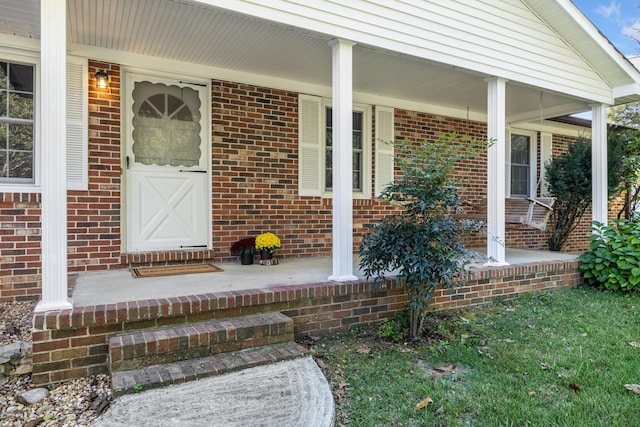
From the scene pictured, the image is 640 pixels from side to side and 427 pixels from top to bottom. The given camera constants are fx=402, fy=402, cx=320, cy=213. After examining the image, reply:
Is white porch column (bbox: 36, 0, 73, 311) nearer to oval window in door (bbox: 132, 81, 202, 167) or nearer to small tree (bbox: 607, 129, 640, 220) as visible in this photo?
oval window in door (bbox: 132, 81, 202, 167)

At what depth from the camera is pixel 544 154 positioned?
7.82m

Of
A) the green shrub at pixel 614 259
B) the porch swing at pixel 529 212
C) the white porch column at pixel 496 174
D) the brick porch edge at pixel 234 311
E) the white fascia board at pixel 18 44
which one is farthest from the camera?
the porch swing at pixel 529 212

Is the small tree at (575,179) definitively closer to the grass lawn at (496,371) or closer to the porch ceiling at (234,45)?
the porch ceiling at (234,45)

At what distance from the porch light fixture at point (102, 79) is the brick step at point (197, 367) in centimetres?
311

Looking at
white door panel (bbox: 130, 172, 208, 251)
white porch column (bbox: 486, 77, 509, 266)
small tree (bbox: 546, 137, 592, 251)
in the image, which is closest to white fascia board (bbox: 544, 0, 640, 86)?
white porch column (bbox: 486, 77, 509, 266)

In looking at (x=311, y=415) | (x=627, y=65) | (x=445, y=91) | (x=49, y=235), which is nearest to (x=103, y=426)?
(x=311, y=415)

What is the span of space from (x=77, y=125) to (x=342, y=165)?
2.77 metres

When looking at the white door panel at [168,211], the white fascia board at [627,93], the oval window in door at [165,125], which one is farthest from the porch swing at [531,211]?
the oval window in door at [165,125]

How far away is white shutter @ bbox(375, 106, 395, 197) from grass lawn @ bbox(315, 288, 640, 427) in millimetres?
2509

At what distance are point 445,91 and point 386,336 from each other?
3.87 m

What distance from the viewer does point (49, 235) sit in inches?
102

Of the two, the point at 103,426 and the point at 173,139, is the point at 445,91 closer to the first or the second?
the point at 173,139

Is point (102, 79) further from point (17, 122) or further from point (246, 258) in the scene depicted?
point (246, 258)

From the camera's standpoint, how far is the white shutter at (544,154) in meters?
7.67
